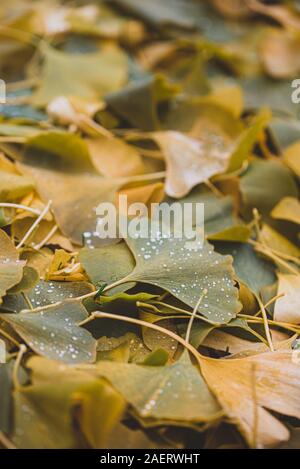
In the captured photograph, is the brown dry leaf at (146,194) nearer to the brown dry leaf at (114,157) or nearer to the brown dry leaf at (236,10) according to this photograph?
the brown dry leaf at (114,157)

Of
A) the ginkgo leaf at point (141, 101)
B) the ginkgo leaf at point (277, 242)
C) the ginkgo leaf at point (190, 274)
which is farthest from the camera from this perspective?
the ginkgo leaf at point (141, 101)

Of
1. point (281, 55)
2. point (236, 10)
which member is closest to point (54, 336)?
point (281, 55)

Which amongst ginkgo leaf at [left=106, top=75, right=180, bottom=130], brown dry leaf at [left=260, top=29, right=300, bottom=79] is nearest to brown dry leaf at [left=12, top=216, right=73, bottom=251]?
ginkgo leaf at [left=106, top=75, right=180, bottom=130]

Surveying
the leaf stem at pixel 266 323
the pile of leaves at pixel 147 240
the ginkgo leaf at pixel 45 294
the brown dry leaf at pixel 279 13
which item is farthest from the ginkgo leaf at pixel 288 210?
the brown dry leaf at pixel 279 13

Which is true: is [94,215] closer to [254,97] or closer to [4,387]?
[4,387]

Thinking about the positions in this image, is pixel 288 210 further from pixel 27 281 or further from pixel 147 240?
pixel 27 281

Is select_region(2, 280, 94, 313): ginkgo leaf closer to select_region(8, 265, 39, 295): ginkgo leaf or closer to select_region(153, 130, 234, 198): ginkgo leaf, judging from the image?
select_region(8, 265, 39, 295): ginkgo leaf
